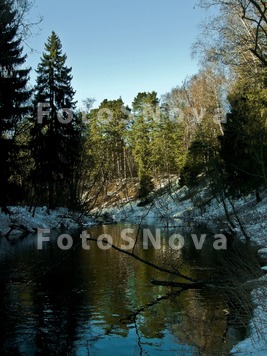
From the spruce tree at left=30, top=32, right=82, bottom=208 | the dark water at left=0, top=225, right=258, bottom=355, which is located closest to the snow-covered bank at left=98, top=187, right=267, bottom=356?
the dark water at left=0, top=225, right=258, bottom=355

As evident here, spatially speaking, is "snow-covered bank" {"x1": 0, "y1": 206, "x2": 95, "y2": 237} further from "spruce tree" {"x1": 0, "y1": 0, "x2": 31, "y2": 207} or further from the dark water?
the dark water

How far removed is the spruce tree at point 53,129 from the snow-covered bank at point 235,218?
564 centimetres

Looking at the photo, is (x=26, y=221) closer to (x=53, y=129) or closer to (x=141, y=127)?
(x=53, y=129)

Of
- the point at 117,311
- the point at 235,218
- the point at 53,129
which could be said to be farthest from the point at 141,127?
the point at 117,311

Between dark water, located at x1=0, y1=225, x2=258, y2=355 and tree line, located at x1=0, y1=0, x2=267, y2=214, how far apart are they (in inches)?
100

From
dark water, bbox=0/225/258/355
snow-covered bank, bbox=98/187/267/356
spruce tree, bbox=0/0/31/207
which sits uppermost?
spruce tree, bbox=0/0/31/207

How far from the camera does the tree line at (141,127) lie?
13727 millimetres

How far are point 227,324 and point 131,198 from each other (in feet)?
150

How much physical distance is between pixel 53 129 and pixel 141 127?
25932 mm

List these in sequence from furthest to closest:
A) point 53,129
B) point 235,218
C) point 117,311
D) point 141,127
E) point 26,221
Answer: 1. point 141,127
2. point 53,129
3. point 26,221
4. point 235,218
5. point 117,311

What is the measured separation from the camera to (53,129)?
1316 inches

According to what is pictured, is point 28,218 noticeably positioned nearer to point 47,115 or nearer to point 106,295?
point 47,115

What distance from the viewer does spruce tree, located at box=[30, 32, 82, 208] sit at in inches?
1214

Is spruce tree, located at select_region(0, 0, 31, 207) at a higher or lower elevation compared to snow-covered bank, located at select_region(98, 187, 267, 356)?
higher
